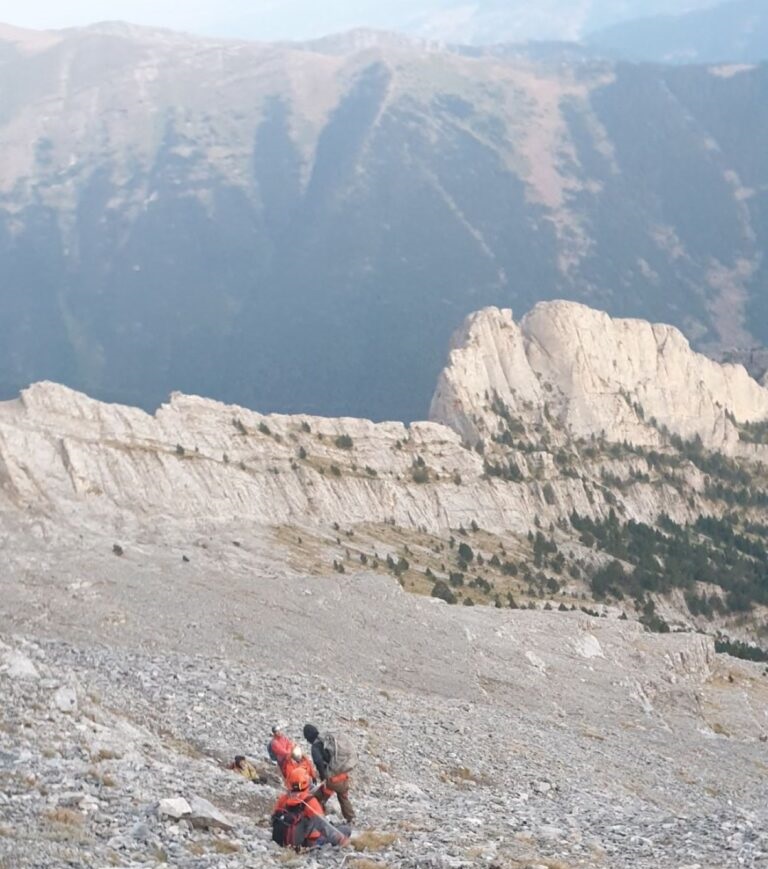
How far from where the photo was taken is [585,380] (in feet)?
573

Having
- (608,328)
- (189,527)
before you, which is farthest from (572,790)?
(608,328)

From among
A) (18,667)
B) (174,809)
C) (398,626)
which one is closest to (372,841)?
(174,809)

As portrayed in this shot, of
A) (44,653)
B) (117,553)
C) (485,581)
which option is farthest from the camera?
(485,581)

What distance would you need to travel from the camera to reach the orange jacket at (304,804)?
2941cm

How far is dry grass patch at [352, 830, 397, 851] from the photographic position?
29656 millimetres

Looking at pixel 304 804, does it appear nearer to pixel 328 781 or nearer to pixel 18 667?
pixel 328 781

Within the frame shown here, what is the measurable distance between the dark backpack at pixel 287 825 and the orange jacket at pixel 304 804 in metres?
0.07

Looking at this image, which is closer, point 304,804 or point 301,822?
point 301,822

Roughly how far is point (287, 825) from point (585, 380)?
149 meters

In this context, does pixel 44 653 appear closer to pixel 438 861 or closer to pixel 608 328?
pixel 438 861

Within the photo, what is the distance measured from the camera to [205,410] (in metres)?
118

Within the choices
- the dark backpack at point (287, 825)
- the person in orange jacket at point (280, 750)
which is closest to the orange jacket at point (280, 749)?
the person in orange jacket at point (280, 750)

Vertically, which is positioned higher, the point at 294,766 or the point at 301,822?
the point at 294,766

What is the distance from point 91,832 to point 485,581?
8368cm
